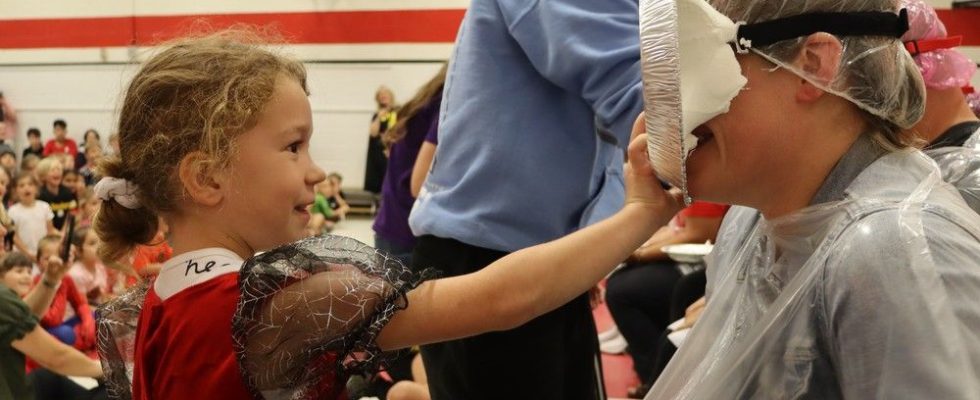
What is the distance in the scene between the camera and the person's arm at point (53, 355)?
3.92 metres

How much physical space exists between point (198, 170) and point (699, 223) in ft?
11.8

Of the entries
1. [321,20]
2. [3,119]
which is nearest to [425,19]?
[321,20]

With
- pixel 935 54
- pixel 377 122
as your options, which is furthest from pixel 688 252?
pixel 377 122

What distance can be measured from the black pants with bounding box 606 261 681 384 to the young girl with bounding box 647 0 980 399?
10.7 feet

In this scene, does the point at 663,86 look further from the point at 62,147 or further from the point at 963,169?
the point at 62,147

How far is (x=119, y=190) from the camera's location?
1.62 metres

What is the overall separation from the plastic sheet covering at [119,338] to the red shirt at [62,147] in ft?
40.5

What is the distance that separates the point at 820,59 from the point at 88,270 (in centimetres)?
556

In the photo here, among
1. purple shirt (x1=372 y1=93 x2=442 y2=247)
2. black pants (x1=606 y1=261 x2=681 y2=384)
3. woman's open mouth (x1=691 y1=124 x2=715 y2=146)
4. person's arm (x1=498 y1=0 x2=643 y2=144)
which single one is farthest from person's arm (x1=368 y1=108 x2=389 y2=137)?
woman's open mouth (x1=691 y1=124 x2=715 y2=146)

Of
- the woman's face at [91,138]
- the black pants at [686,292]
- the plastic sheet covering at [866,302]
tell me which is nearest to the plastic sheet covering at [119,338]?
the plastic sheet covering at [866,302]

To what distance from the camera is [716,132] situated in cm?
136

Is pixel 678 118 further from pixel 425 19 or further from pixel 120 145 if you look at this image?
pixel 425 19

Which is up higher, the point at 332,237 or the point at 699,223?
the point at 332,237

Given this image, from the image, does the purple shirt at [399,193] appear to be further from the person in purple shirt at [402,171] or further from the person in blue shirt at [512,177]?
the person in blue shirt at [512,177]
